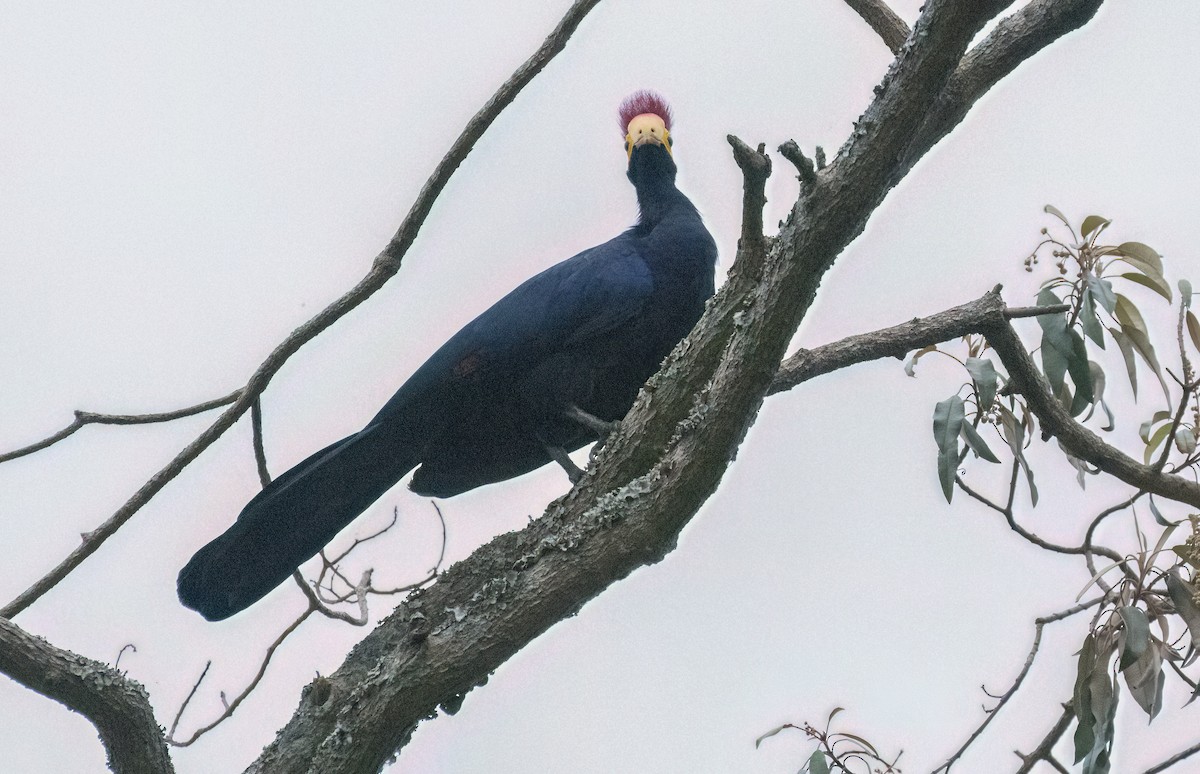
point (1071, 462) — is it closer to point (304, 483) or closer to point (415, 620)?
point (415, 620)

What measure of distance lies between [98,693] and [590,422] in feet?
5.14

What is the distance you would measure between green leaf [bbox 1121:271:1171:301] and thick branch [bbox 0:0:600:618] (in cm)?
166

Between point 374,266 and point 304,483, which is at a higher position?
point 374,266

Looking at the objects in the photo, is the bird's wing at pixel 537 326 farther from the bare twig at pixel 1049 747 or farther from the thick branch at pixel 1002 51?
the bare twig at pixel 1049 747

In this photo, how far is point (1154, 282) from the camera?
296cm

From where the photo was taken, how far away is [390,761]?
2652 mm

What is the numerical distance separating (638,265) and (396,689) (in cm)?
160

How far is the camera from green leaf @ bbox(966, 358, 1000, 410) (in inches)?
110

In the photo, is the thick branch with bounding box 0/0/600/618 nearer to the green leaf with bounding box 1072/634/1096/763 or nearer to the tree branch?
the tree branch

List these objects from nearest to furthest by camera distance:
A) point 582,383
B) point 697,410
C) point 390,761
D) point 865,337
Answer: point 697,410 → point 390,761 → point 865,337 → point 582,383

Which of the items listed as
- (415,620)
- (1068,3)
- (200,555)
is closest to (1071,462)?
(1068,3)

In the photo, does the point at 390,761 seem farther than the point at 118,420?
No

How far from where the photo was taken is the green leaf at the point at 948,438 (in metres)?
2.95

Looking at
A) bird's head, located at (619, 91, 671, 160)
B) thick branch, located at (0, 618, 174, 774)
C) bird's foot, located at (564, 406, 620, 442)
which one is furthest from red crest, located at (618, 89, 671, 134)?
thick branch, located at (0, 618, 174, 774)
